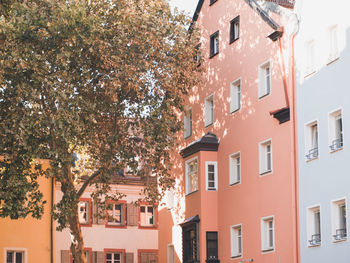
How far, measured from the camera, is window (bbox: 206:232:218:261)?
39.8 m

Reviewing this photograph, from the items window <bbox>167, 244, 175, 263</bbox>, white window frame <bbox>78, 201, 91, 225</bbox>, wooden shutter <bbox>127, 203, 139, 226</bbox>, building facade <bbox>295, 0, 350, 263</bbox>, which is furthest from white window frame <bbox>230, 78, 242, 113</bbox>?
white window frame <bbox>78, 201, 91, 225</bbox>

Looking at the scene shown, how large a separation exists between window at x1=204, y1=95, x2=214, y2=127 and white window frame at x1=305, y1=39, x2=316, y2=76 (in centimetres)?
925

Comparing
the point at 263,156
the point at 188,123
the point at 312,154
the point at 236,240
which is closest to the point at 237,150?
the point at 263,156

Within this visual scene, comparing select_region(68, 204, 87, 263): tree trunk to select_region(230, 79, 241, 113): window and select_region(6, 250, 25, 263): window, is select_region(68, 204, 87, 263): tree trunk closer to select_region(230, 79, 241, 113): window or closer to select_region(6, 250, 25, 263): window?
select_region(230, 79, 241, 113): window

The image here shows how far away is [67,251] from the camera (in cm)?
5050

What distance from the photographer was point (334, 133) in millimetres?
31406

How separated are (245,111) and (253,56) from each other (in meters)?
2.53

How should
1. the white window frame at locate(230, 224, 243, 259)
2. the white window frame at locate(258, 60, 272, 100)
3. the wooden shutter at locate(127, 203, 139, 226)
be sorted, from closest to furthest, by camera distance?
1. the white window frame at locate(258, 60, 272, 100)
2. the white window frame at locate(230, 224, 243, 259)
3. the wooden shutter at locate(127, 203, 139, 226)

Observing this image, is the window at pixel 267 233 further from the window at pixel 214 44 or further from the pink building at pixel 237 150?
the window at pixel 214 44

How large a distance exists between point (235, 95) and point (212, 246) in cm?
726

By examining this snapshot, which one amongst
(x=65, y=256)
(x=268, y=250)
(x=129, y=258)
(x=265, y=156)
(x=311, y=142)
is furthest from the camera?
(x=129, y=258)

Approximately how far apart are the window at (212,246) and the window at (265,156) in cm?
507

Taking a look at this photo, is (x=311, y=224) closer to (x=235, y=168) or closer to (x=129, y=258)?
(x=235, y=168)

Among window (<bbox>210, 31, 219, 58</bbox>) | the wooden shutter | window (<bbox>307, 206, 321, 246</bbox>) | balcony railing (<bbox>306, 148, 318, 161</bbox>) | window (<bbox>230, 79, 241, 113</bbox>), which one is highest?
window (<bbox>210, 31, 219, 58</bbox>)
